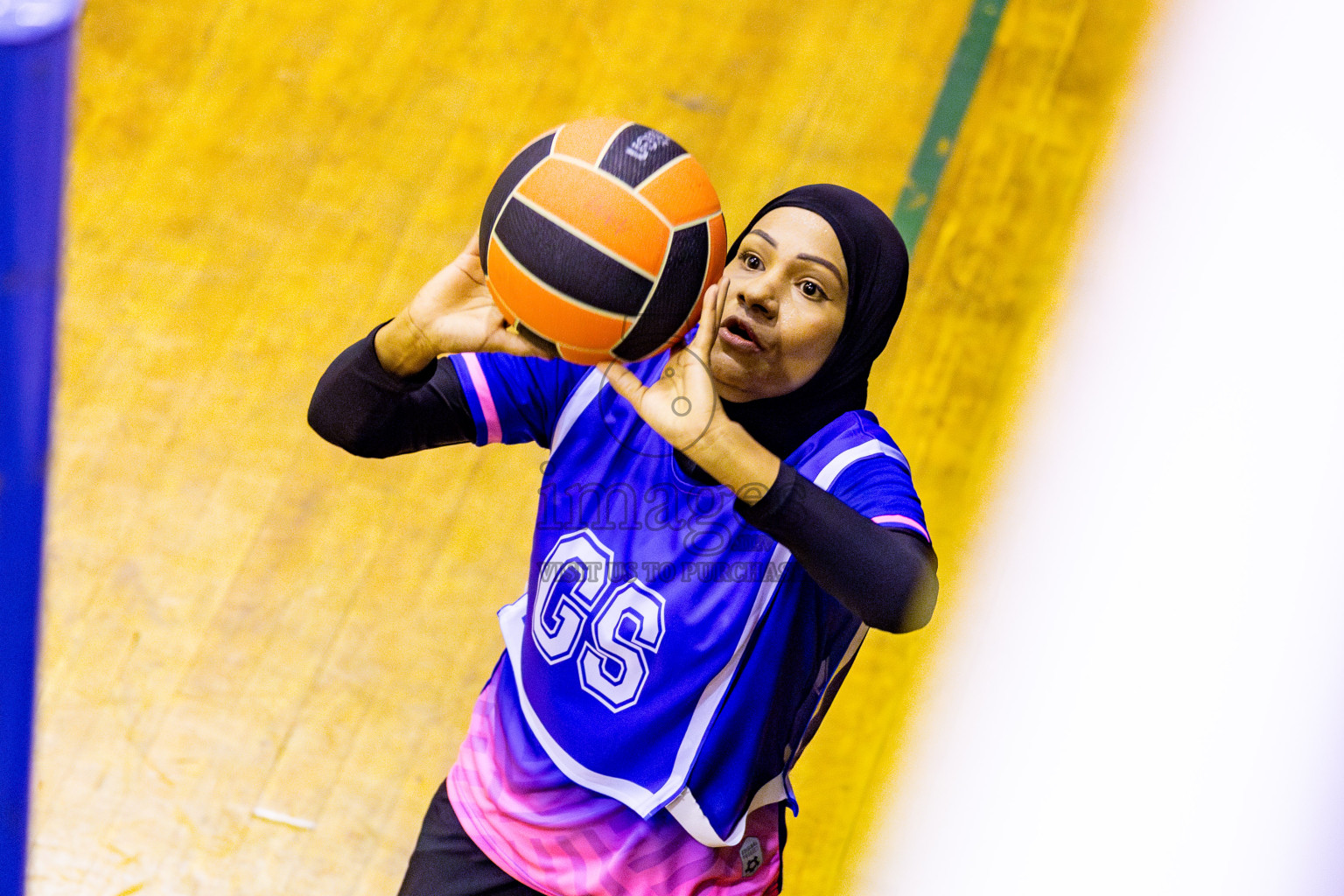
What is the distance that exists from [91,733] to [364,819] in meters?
0.61

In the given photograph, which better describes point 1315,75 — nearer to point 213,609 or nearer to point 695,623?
point 695,623

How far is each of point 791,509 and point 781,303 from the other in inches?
11.5

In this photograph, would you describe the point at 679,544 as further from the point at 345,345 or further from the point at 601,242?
the point at 345,345

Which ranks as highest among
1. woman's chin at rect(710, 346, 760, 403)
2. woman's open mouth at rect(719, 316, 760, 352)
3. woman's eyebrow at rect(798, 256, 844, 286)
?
woman's eyebrow at rect(798, 256, 844, 286)

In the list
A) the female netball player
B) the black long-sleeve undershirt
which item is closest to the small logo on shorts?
the female netball player

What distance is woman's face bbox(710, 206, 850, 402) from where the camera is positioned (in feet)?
5.64

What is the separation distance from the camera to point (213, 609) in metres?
3.05

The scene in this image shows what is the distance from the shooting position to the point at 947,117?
4.09m

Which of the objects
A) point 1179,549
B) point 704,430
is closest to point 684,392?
point 704,430

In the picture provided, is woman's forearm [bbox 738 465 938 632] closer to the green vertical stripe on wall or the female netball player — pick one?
the female netball player

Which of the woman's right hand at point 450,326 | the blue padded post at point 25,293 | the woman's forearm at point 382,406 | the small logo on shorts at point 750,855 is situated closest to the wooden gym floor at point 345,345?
the small logo on shorts at point 750,855

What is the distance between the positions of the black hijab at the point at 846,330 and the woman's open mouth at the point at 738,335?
11 centimetres

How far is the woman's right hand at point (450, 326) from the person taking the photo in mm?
1705

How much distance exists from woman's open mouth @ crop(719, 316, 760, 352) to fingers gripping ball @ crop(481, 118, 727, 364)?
0.20ft
